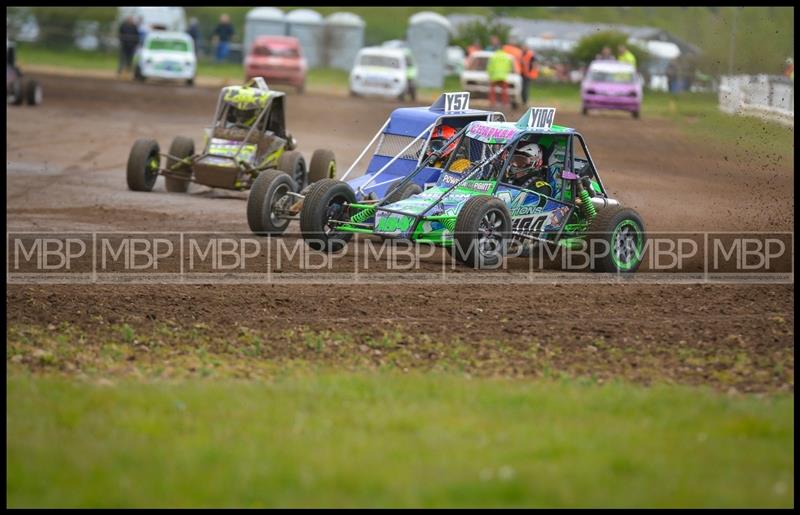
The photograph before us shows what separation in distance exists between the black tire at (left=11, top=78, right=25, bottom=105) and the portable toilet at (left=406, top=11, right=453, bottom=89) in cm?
2049

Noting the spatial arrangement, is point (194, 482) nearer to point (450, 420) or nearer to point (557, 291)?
point (450, 420)

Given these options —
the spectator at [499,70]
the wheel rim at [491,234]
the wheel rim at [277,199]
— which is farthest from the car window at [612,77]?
the wheel rim at [491,234]

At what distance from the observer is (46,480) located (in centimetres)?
576

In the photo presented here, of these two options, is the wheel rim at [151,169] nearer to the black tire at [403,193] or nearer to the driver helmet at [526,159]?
the black tire at [403,193]

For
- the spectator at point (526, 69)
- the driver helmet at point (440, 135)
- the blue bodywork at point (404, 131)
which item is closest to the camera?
the blue bodywork at point (404, 131)

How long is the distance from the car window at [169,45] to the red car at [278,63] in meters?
2.24

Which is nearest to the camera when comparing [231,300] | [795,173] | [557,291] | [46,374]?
[46,374]

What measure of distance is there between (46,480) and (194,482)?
68cm

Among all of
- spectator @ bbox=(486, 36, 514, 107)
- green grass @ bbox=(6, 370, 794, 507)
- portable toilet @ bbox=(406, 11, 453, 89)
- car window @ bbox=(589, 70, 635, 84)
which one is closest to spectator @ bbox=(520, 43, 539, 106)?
spectator @ bbox=(486, 36, 514, 107)

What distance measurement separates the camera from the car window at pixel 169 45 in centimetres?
4234

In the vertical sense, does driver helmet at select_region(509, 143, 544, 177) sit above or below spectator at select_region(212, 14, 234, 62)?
below

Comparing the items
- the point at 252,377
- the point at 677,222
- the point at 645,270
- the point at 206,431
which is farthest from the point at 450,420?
the point at 677,222

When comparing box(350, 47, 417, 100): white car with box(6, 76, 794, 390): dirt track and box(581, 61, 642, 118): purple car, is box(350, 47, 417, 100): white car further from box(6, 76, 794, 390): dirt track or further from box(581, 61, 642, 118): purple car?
box(581, 61, 642, 118): purple car

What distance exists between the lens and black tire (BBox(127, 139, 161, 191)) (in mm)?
18188
